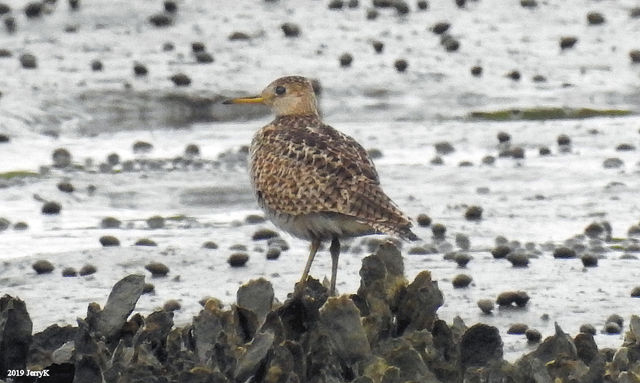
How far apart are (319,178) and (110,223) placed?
405 centimetres

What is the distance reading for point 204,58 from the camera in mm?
23234

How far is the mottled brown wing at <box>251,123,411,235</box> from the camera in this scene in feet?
38.5

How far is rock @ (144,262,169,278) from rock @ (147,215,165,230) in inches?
91.7

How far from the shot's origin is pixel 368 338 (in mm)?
8695

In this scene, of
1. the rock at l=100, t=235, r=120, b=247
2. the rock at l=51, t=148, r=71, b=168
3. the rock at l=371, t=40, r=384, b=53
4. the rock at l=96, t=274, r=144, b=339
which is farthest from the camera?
the rock at l=371, t=40, r=384, b=53

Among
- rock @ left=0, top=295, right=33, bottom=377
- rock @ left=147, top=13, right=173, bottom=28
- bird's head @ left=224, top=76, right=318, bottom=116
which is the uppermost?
rock @ left=147, top=13, right=173, bottom=28

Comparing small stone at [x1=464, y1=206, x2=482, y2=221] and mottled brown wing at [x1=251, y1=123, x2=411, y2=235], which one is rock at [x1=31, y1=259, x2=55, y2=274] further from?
small stone at [x1=464, y1=206, x2=482, y2=221]

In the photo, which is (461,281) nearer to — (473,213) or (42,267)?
(473,213)

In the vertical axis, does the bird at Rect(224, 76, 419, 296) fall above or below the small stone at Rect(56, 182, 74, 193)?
above

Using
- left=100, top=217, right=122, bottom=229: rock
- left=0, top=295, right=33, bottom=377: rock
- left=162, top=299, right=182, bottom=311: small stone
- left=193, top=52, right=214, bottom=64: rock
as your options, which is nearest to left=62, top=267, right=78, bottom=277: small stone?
left=162, top=299, right=182, bottom=311: small stone

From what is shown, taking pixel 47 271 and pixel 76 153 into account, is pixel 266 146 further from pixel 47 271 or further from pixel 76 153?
pixel 76 153

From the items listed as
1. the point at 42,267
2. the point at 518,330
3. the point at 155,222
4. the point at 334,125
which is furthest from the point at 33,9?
the point at 518,330

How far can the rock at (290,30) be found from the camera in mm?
24234

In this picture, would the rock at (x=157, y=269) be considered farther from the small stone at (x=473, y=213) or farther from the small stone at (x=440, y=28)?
the small stone at (x=440, y=28)
